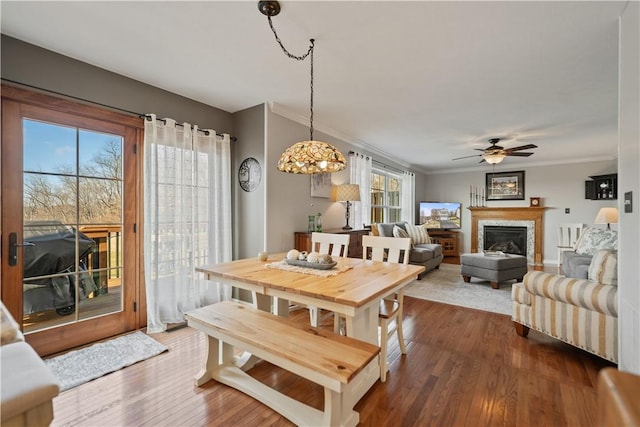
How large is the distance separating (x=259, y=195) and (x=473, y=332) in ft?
9.07

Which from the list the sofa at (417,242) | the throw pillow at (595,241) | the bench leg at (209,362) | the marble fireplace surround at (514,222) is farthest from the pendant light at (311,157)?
the marble fireplace surround at (514,222)

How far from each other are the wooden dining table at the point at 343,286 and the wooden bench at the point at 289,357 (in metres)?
0.18

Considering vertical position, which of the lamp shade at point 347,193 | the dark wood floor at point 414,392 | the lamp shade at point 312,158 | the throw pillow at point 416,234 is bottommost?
the dark wood floor at point 414,392

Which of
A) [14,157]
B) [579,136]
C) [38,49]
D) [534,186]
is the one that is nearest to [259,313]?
[14,157]

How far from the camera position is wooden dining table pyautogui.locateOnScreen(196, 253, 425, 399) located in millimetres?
1547

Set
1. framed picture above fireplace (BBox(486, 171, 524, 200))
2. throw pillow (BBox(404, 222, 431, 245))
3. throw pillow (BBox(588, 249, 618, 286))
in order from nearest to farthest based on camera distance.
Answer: throw pillow (BBox(588, 249, 618, 286)) < throw pillow (BBox(404, 222, 431, 245)) < framed picture above fireplace (BBox(486, 171, 524, 200))

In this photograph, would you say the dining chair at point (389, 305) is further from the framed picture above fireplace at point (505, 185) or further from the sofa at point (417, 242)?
the framed picture above fireplace at point (505, 185)

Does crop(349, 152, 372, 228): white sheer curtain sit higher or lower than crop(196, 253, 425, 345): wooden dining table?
higher

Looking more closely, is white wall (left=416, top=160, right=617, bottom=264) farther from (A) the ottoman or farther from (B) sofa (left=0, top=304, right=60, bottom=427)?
(B) sofa (left=0, top=304, right=60, bottom=427)

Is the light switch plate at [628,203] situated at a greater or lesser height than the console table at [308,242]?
greater

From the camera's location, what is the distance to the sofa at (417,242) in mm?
4973

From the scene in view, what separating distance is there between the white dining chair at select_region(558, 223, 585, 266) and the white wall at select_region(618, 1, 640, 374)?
5.57 m

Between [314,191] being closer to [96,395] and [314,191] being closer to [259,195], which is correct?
[259,195]

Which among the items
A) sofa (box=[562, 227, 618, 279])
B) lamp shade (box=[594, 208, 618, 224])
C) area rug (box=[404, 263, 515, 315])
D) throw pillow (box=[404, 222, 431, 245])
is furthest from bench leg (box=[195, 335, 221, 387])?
lamp shade (box=[594, 208, 618, 224])
